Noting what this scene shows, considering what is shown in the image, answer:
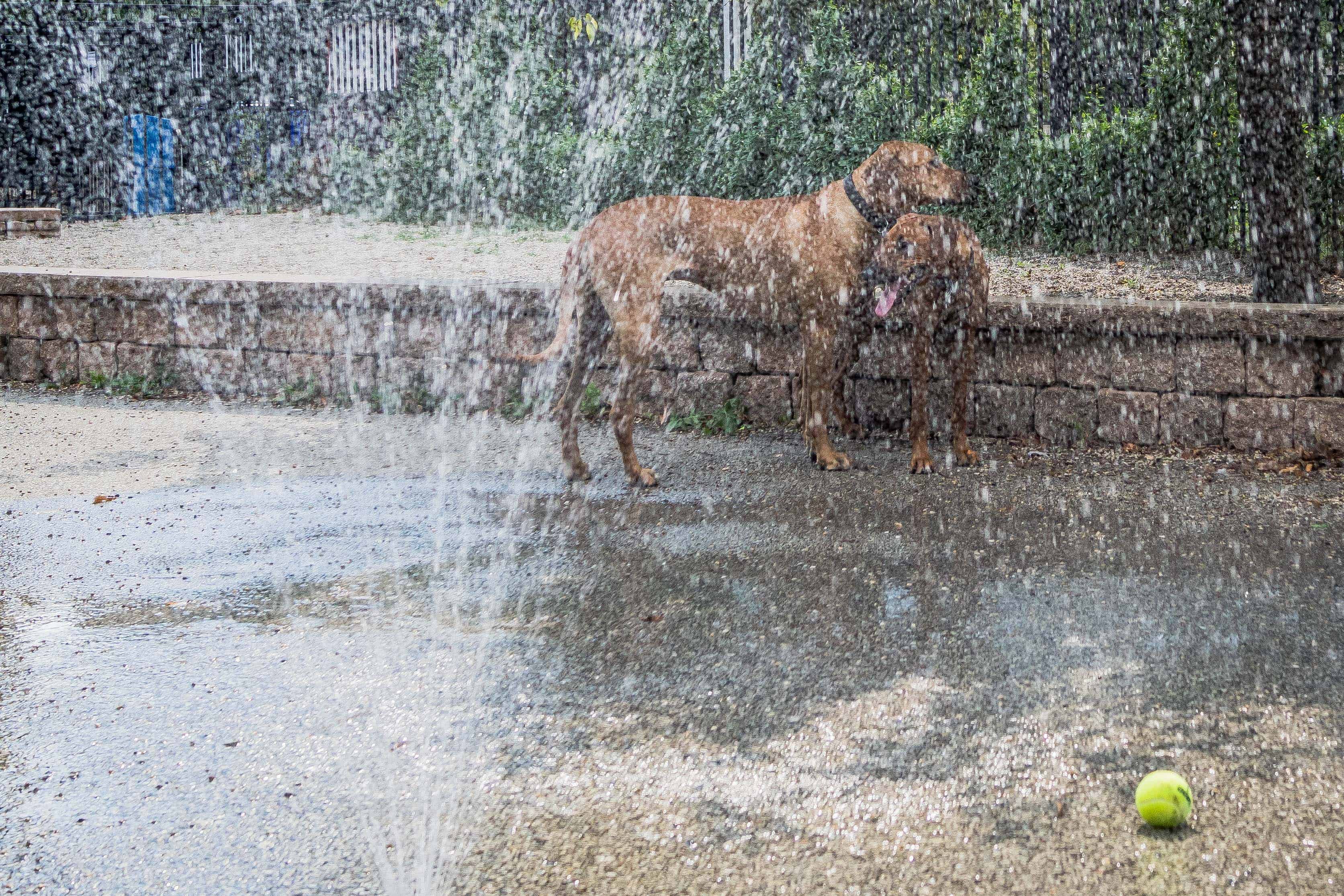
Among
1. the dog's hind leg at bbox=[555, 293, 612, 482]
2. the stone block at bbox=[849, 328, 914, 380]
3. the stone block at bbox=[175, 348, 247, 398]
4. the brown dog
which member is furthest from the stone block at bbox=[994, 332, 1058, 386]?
the stone block at bbox=[175, 348, 247, 398]

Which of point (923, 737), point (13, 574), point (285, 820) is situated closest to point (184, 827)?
point (285, 820)

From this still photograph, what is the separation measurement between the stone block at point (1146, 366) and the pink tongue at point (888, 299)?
1.25 meters

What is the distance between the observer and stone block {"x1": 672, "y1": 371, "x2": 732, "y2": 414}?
22.7ft

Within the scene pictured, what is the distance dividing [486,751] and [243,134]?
16.5m

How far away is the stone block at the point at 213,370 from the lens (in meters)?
8.01

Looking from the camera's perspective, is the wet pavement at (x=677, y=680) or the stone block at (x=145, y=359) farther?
the stone block at (x=145, y=359)

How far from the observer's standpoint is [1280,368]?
19.2ft

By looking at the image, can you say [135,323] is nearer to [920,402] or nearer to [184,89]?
[920,402]

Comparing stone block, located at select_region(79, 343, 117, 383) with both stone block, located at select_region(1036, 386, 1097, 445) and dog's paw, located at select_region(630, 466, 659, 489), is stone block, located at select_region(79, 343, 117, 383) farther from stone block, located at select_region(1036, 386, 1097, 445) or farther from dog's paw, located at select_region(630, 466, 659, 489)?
stone block, located at select_region(1036, 386, 1097, 445)

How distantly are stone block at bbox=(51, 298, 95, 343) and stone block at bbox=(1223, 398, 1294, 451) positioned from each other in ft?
22.8

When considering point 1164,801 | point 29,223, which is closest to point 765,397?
point 1164,801

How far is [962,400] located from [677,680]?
10.0 ft

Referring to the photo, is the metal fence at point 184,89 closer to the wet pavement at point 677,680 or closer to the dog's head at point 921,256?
the dog's head at point 921,256

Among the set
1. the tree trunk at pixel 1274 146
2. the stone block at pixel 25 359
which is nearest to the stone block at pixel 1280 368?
the tree trunk at pixel 1274 146
